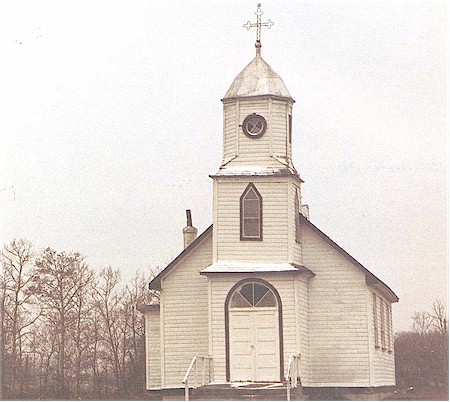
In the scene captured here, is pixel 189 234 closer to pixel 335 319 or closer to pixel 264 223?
pixel 264 223

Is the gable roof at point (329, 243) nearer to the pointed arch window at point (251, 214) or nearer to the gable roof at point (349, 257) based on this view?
the gable roof at point (349, 257)

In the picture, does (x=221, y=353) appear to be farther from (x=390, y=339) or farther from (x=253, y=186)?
(x=390, y=339)

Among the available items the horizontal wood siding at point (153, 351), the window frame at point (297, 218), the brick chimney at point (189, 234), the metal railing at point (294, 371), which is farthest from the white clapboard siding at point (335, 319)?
the horizontal wood siding at point (153, 351)

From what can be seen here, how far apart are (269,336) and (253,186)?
188 inches

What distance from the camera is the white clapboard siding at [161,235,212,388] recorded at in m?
39.8

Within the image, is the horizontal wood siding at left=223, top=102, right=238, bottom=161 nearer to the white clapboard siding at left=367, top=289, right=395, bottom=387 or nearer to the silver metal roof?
the silver metal roof

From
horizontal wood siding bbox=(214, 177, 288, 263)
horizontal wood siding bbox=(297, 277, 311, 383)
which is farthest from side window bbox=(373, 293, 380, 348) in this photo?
horizontal wood siding bbox=(214, 177, 288, 263)

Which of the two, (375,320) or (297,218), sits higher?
(297,218)

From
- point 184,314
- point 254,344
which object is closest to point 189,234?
point 184,314

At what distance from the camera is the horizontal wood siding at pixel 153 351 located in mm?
41875

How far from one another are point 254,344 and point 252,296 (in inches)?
59.2

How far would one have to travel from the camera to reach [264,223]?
37.8m

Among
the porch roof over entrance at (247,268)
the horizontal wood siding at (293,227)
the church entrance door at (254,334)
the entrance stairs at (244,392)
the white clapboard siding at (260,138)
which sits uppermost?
the white clapboard siding at (260,138)

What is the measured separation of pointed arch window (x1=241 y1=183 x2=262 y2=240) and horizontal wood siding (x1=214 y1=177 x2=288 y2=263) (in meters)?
0.13
